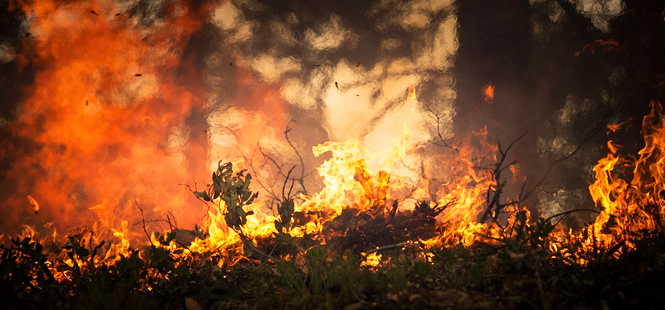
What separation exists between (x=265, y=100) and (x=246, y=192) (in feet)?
22.2

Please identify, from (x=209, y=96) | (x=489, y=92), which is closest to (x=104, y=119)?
(x=209, y=96)

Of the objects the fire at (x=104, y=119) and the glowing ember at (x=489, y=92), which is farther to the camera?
the glowing ember at (x=489, y=92)

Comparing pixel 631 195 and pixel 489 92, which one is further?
pixel 489 92

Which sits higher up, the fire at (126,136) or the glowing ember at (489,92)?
the glowing ember at (489,92)

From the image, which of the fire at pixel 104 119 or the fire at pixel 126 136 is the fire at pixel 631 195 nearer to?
the fire at pixel 126 136

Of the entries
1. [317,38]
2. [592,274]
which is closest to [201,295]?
[592,274]

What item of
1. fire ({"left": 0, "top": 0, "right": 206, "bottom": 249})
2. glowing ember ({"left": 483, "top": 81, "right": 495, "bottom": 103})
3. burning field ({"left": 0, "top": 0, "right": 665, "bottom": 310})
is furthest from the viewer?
glowing ember ({"left": 483, "top": 81, "right": 495, "bottom": 103})

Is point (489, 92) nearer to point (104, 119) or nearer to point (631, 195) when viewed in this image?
point (631, 195)

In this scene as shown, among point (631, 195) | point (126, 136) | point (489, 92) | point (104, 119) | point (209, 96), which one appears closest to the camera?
point (631, 195)

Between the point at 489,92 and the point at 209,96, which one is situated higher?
the point at 489,92

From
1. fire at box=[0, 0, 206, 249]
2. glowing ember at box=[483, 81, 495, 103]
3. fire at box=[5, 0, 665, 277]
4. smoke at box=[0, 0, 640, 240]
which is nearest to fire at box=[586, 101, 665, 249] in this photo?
fire at box=[5, 0, 665, 277]

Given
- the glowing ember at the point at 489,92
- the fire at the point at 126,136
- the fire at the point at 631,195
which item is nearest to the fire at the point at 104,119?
the fire at the point at 126,136

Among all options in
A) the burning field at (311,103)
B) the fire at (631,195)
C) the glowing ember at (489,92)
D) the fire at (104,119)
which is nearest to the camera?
the fire at (631,195)

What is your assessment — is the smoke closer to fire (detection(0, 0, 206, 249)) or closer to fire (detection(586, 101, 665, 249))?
fire (detection(0, 0, 206, 249))
